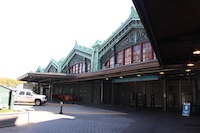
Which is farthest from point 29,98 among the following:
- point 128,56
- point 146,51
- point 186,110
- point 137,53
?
point 186,110

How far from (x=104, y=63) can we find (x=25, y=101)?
12265 millimetres

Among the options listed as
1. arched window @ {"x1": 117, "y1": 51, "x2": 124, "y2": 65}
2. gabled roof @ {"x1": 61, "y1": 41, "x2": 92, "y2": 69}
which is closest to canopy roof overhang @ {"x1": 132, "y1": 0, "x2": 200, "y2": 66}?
arched window @ {"x1": 117, "y1": 51, "x2": 124, "y2": 65}

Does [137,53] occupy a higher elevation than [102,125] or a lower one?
higher

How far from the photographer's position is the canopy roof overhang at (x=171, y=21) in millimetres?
5527

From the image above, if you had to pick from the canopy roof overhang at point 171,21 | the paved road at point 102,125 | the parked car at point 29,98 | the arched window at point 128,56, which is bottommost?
the paved road at point 102,125

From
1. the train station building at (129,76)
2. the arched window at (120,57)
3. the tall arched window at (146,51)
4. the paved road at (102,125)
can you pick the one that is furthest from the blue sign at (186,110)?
the arched window at (120,57)

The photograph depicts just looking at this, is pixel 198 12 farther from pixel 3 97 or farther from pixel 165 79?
pixel 165 79

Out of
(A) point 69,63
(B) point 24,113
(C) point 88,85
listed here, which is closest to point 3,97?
(B) point 24,113

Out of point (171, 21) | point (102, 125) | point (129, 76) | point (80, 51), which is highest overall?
point (80, 51)

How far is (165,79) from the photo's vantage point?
22.5 m

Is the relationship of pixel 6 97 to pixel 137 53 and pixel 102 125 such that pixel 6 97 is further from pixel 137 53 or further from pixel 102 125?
pixel 137 53

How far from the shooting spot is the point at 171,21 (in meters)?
6.78

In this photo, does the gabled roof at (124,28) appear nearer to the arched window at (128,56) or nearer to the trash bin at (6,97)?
the arched window at (128,56)

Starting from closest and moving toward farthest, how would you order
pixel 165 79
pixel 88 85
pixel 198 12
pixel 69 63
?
pixel 198 12 → pixel 165 79 → pixel 88 85 → pixel 69 63
